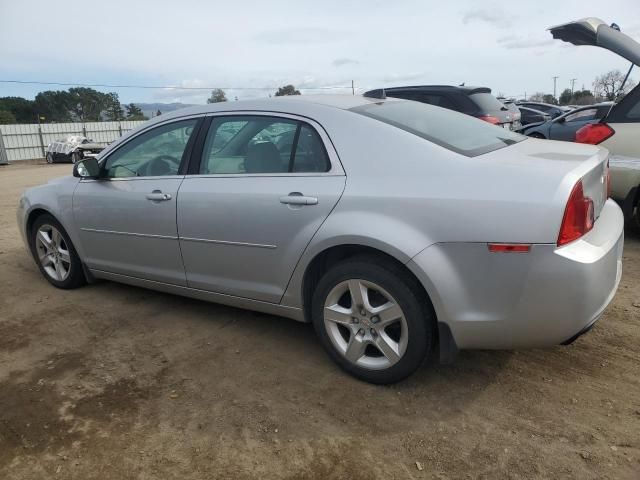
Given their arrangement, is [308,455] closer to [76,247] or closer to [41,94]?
[76,247]

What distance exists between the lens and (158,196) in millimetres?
3602

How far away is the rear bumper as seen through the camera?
233cm

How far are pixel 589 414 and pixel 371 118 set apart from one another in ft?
6.13

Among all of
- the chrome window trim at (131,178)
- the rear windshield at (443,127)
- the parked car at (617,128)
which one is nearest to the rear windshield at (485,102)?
the parked car at (617,128)

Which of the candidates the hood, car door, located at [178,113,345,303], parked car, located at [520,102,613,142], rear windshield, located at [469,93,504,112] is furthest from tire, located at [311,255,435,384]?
parked car, located at [520,102,613,142]

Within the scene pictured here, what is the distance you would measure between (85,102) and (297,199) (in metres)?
66.5

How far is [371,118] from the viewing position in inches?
117

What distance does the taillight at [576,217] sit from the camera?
7.59 feet

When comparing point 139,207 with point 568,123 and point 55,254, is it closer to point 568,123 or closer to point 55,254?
point 55,254

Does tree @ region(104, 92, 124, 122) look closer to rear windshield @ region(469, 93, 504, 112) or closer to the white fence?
the white fence

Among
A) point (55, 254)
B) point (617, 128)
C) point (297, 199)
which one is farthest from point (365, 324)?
point (617, 128)

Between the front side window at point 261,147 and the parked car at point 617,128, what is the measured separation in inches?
126

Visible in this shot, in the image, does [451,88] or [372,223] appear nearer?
[372,223]

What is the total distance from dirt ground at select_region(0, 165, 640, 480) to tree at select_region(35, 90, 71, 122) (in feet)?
210
